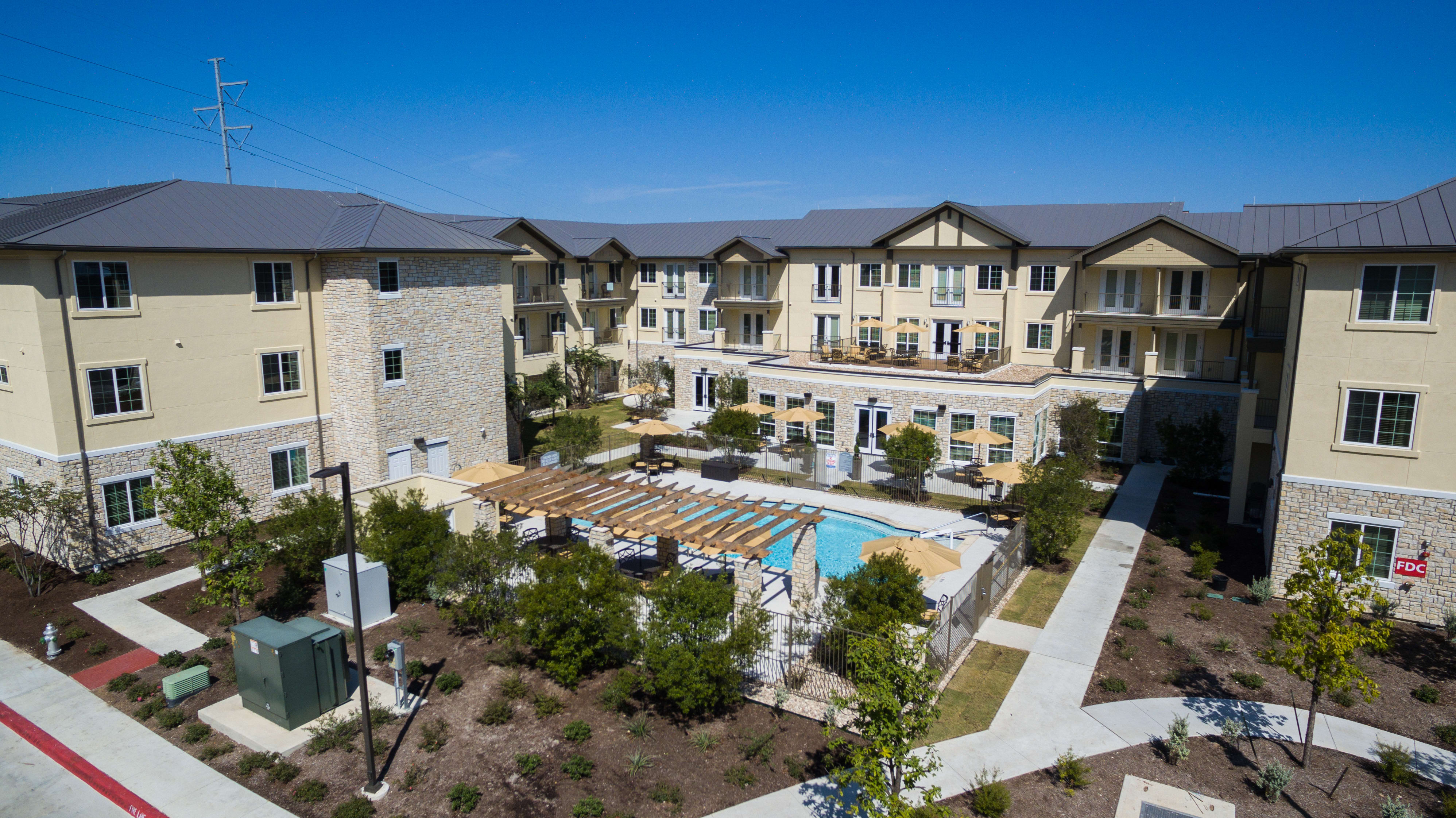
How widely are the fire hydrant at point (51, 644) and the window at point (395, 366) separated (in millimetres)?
10888

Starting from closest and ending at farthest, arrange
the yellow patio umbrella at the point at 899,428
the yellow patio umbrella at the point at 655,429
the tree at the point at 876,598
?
1. the tree at the point at 876,598
2. the yellow patio umbrella at the point at 899,428
3. the yellow patio umbrella at the point at 655,429

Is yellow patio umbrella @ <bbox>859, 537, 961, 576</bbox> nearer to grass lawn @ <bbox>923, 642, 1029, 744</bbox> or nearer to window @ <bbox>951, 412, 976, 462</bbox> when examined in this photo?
grass lawn @ <bbox>923, 642, 1029, 744</bbox>

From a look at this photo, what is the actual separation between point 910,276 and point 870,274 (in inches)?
78.8

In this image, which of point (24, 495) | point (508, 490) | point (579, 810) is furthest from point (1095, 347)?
point (24, 495)

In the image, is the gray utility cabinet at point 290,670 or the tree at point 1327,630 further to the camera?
the gray utility cabinet at point 290,670

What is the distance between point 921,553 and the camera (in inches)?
730

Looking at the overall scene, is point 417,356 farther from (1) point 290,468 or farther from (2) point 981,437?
(2) point 981,437

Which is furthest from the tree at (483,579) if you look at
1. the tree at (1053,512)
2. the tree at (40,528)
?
the tree at (1053,512)

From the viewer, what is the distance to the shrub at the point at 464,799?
12.8m

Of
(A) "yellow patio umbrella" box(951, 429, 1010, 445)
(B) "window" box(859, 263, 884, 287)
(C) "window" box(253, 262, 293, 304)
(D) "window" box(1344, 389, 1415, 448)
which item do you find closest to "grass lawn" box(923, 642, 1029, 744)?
(D) "window" box(1344, 389, 1415, 448)

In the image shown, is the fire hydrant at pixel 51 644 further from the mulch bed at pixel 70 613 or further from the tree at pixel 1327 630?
the tree at pixel 1327 630

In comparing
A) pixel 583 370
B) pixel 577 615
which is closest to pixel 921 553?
pixel 577 615

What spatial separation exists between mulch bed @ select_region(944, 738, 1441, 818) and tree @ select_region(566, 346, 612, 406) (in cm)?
3499

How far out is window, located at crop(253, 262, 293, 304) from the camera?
25.6 meters
